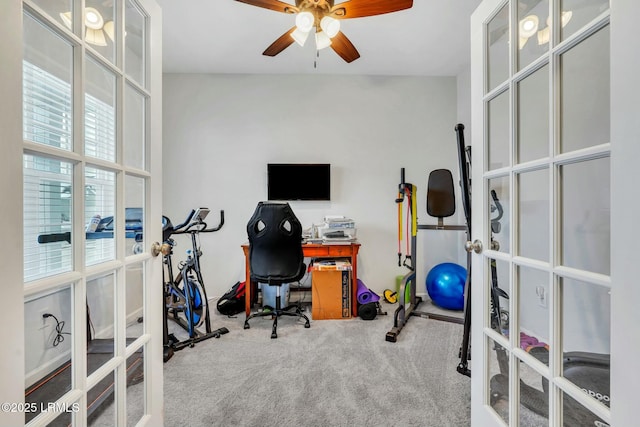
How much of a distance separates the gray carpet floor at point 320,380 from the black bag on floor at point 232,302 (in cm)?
35

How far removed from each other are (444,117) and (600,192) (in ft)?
9.43

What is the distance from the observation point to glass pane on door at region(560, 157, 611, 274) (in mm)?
679

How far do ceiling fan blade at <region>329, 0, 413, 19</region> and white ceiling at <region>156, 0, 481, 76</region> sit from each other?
462 mm

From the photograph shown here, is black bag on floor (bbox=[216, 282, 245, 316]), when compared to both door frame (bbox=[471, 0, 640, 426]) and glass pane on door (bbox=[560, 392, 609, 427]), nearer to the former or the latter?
glass pane on door (bbox=[560, 392, 609, 427])

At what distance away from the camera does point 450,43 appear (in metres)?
2.57

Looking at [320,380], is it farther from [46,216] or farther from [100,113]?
[100,113]

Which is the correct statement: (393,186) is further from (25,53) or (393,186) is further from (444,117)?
(25,53)

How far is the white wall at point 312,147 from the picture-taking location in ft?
10.3

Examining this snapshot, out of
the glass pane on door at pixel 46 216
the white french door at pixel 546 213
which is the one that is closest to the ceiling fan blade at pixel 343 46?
the white french door at pixel 546 213

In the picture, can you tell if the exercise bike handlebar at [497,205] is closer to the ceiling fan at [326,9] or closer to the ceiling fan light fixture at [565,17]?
the ceiling fan light fixture at [565,17]

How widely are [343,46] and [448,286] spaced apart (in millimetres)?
2524

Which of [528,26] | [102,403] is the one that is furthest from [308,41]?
[102,403]

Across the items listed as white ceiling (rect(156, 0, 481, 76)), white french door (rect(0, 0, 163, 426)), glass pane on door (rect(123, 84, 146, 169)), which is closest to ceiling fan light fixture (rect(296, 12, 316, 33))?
white ceiling (rect(156, 0, 481, 76))
